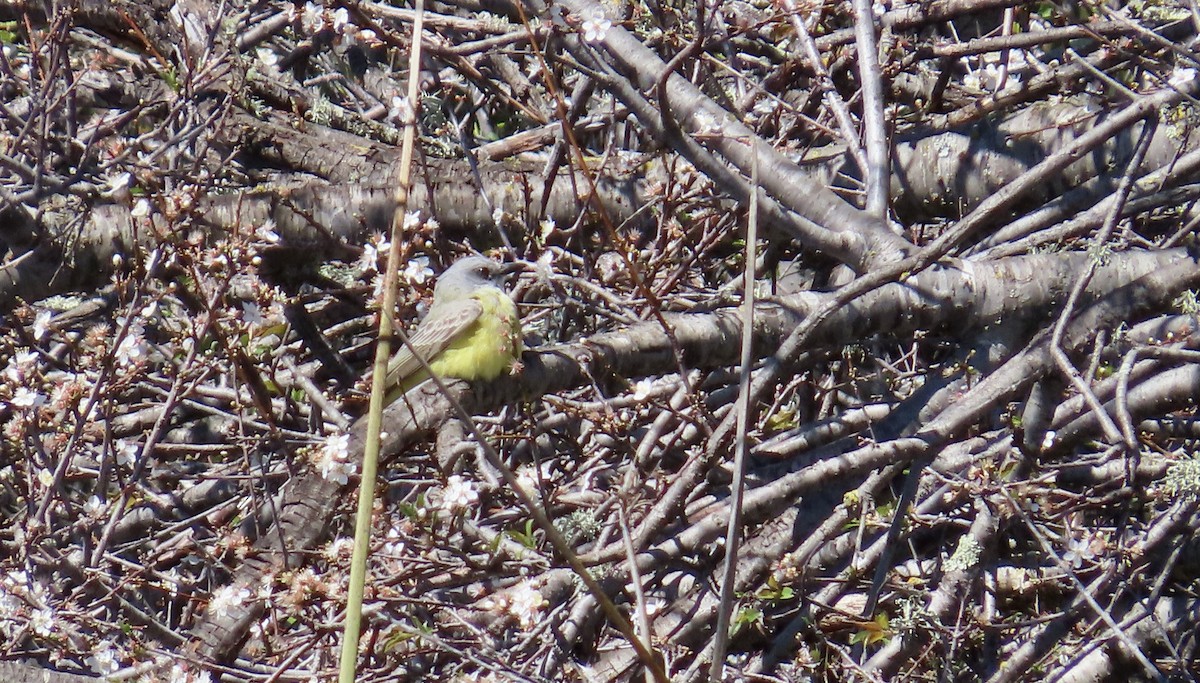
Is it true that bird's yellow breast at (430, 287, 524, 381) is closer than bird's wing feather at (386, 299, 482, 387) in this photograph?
Yes

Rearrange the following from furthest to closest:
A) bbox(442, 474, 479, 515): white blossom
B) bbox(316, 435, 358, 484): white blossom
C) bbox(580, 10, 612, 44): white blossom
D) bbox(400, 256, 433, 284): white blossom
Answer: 1. bbox(400, 256, 433, 284): white blossom
2. bbox(580, 10, 612, 44): white blossom
3. bbox(442, 474, 479, 515): white blossom
4. bbox(316, 435, 358, 484): white blossom

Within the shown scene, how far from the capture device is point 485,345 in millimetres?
4824

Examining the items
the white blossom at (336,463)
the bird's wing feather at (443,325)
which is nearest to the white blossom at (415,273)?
the bird's wing feather at (443,325)

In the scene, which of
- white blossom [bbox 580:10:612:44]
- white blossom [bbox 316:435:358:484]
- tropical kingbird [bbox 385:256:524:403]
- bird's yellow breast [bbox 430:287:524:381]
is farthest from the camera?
tropical kingbird [bbox 385:256:524:403]

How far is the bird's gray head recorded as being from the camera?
5234 mm

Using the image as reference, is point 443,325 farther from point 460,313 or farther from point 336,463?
point 336,463

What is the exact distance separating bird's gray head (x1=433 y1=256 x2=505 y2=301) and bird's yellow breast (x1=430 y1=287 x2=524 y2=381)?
0.13 feet

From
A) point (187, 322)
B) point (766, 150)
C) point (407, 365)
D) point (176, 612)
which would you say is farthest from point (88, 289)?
point (766, 150)

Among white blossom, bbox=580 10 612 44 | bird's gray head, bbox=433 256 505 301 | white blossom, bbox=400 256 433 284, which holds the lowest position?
bird's gray head, bbox=433 256 505 301

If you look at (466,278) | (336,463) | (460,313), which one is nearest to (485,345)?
(460,313)

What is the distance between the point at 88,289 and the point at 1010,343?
3.66 meters

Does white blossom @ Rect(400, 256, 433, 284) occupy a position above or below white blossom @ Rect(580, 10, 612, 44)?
below

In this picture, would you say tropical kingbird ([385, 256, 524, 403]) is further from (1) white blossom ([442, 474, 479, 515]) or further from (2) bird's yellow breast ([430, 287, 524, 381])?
(1) white blossom ([442, 474, 479, 515])

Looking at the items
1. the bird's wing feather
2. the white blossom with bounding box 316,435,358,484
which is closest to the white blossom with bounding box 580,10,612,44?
the bird's wing feather
